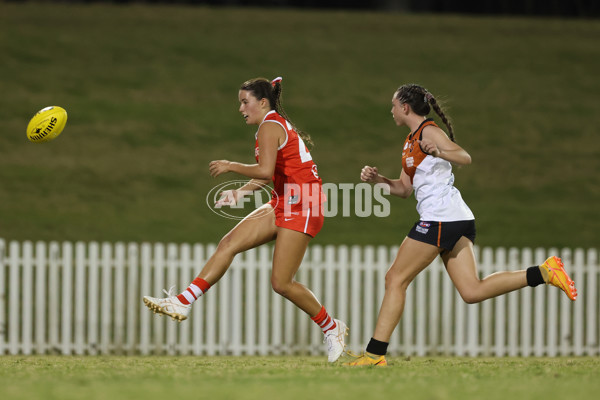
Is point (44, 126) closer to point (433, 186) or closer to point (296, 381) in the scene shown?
point (433, 186)

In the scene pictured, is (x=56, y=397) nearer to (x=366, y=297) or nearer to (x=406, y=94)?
(x=406, y=94)

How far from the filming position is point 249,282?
9.84 metres

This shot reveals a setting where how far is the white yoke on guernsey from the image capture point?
20.5 ft

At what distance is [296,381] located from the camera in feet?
17.9

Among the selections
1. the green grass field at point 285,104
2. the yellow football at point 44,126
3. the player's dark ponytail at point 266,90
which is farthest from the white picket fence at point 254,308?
the player's dark ponytail at point 266,90

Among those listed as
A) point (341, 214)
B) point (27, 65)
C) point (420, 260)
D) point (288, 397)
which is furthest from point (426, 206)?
point (27, 65)

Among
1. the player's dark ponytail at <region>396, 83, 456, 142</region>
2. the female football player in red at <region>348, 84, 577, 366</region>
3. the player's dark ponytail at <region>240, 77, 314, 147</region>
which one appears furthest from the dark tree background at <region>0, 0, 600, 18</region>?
the female football player in red at <region>348, 84, 577, 366</region>

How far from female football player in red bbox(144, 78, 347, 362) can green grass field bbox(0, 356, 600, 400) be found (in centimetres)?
49

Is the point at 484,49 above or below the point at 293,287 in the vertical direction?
above

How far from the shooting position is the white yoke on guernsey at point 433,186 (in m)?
6.25

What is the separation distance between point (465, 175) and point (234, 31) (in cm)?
1367

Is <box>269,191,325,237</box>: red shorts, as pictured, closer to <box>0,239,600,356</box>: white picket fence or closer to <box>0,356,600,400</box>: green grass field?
<box>0,356,600,400</box>: green grass field

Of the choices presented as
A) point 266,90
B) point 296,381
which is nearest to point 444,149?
point 266,90

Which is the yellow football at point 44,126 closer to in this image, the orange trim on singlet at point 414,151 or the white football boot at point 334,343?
the white football boot at point 334,343
